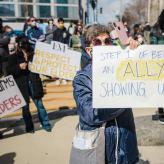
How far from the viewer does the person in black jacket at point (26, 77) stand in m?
6.71

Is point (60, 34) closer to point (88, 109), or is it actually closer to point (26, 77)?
point (26, 77)

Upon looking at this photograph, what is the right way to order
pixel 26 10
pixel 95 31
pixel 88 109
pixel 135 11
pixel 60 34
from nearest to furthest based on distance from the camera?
pixel 88 109
pixel 95 31
pixel 60 34
pixel 26 10
pixel 135 11

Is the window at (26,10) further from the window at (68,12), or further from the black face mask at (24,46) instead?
the black face mask at (24,46)

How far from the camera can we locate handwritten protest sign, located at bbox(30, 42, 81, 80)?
7320 mm

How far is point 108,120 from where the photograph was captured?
2.93 m

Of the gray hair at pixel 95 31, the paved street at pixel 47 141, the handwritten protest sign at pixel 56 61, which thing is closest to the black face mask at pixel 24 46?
the handwritten protest sign at pixel 56 61

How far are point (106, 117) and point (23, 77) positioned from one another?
13.6ft

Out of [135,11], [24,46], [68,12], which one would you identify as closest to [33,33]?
[24,46]

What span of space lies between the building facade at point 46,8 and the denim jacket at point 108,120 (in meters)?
32.4

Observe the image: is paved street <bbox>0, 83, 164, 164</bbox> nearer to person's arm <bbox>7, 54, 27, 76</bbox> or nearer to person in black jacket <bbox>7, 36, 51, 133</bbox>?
person in black jacket <bbox>7, 36, 51, 133</bbox>

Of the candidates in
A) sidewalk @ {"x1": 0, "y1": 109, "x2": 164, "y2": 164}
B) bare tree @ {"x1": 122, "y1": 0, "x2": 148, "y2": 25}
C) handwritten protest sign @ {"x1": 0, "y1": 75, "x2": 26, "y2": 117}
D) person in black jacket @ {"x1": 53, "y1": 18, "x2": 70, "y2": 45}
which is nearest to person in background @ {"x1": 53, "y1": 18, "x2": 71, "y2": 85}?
person in black jacket @ {"x1": 53, "y1": 18, "x2": 70, "y2": 45}

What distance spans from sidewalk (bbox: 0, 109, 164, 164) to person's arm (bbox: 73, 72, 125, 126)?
9.36 ft

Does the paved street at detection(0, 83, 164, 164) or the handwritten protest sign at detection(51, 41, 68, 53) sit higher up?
the handwritten protest sign at detection(51, 41, 68, 53)

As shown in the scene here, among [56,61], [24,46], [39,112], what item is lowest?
[39,112]
